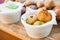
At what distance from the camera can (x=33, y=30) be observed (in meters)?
0.78

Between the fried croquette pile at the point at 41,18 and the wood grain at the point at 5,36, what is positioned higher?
the fried croquette pile at the point at 41,18

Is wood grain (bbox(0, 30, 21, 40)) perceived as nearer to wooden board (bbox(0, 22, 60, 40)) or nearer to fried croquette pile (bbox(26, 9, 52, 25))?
wooden board (bbox(0, 22, 60, 40))

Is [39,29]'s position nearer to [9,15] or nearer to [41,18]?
Result: [41,18]

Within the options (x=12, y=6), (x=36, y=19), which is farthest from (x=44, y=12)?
(x=12, y=6)

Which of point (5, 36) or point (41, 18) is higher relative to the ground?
point (41, 18)

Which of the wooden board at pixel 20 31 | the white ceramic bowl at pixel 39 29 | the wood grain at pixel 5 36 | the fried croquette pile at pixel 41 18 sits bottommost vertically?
the wood grain at pixel 5 36

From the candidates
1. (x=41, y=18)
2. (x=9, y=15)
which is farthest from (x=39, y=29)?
(x=9, y=15)

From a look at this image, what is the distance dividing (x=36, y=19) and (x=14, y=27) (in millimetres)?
178

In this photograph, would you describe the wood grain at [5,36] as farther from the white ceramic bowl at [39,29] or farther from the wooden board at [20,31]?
the white ceramic bowl at [39,29]

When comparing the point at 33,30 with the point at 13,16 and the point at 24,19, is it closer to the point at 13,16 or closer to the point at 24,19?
the point at 24,19

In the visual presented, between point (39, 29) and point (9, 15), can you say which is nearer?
point (39, 29)

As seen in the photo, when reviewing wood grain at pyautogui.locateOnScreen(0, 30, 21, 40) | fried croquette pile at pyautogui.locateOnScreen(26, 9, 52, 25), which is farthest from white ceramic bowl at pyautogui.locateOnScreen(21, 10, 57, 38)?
wood grain at pyautogui.locateOnScreen(0, 30, 21, 40)

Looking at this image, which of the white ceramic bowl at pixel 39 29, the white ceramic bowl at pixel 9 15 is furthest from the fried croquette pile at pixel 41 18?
the white ceramic bowl at pixel 9 15

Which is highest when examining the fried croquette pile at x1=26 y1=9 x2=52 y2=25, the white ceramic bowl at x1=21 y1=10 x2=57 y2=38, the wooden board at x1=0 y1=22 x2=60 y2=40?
the fried croquette pile at x1=26 y1=9 x2=52 y2=25
